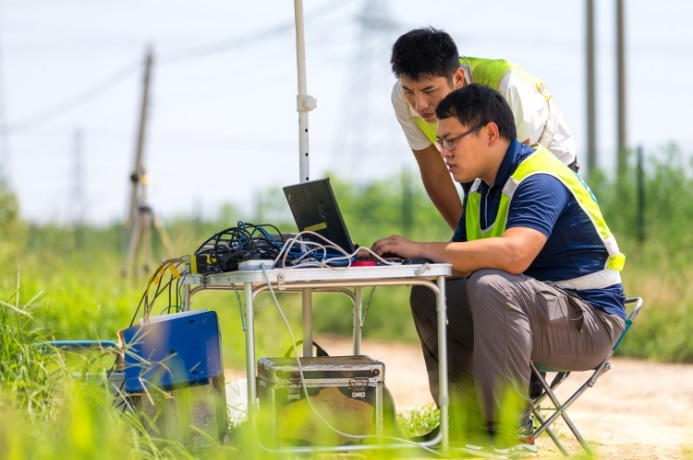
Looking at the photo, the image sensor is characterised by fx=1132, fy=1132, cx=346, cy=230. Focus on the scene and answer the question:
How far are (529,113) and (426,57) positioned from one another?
52cm

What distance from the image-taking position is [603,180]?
601 inches

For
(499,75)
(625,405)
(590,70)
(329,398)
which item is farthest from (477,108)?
(590,70)

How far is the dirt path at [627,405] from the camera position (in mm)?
5020

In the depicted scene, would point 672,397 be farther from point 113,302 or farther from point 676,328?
point 113,302

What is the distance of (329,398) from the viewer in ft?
13.6

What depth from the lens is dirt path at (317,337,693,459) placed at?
5.02 m

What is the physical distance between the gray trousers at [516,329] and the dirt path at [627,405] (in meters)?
0.53

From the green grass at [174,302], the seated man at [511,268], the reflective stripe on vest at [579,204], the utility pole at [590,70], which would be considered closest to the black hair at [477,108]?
the seated man at [511,268]

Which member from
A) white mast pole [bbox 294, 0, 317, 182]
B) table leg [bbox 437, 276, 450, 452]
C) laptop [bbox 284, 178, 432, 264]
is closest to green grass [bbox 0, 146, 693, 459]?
table leg [bbox 437, 276, 450, 452]

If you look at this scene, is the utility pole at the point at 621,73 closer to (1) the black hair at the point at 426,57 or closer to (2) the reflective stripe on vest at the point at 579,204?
(1) the black hair at the point at 426,57

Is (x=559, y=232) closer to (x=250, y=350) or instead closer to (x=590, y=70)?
(x=250, y=350)

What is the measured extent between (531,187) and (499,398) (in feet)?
2.62

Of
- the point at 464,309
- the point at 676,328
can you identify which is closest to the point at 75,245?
the point at 676,328

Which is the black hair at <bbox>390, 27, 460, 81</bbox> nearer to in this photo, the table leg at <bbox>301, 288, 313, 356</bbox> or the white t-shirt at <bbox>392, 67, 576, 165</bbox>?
the white t-shirt at <bbox>392, 67, 576, 165</bbox>
